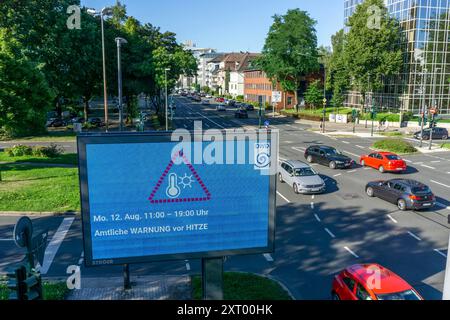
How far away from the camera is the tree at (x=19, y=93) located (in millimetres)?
27453

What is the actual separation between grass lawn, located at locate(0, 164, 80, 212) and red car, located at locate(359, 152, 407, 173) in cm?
2087

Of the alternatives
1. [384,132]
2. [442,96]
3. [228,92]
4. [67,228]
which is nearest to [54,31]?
[67,228]

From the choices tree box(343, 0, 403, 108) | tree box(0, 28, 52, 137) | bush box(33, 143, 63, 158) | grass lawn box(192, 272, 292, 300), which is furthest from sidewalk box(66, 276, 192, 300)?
tree box(343, 0, 403, 108)

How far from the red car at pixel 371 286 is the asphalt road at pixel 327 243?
121 cm

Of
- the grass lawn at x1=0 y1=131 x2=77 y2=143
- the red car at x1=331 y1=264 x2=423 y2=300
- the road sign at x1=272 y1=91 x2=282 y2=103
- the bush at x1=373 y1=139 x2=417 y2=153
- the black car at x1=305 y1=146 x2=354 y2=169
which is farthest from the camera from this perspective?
the road sign at x1=272 y1=91 x2=282 y2=103

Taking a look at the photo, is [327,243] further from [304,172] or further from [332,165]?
[332,165]

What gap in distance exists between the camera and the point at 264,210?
439 inches

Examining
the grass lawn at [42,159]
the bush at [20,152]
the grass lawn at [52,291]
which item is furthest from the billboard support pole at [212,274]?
the bush at [20,152]

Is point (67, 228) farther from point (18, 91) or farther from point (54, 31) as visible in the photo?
point (54, 31)

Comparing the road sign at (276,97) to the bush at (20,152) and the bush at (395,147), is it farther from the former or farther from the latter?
the bush at (20,152)

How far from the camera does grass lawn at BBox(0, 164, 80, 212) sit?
21422 millimetres

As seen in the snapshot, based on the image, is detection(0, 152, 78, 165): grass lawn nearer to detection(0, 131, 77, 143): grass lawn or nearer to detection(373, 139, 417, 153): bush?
detection(0, 131, 77, 143): grass lawn

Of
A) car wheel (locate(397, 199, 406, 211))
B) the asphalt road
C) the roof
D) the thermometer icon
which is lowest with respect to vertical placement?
the asphalt road
